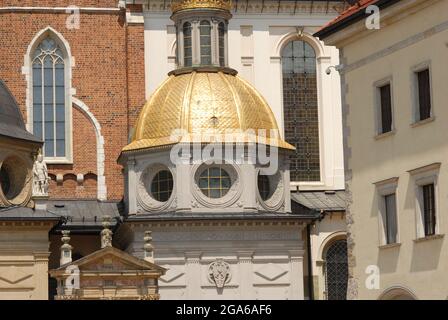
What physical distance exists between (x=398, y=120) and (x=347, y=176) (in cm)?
280

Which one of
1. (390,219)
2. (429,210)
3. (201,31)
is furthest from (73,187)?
(429,210)

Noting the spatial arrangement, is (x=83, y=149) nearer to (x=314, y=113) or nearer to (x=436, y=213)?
(x=314, y=113)

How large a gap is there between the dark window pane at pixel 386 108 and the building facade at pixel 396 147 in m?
0.02

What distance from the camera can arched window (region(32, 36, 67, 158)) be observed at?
60.8m

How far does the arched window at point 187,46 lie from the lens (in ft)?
189

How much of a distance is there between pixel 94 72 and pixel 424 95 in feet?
102

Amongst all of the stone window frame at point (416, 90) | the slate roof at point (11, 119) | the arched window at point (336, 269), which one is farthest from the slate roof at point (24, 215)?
the stone window frame at point (416, 90)

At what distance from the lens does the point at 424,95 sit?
106 ft

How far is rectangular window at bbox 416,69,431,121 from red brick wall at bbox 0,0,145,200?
29.1m

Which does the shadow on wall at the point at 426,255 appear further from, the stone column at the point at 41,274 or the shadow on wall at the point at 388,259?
the stone column at the point at 41,274

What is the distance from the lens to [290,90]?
208 ft

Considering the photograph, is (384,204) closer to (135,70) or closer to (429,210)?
(429,210)

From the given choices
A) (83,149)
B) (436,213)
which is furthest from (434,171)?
(83,149)
